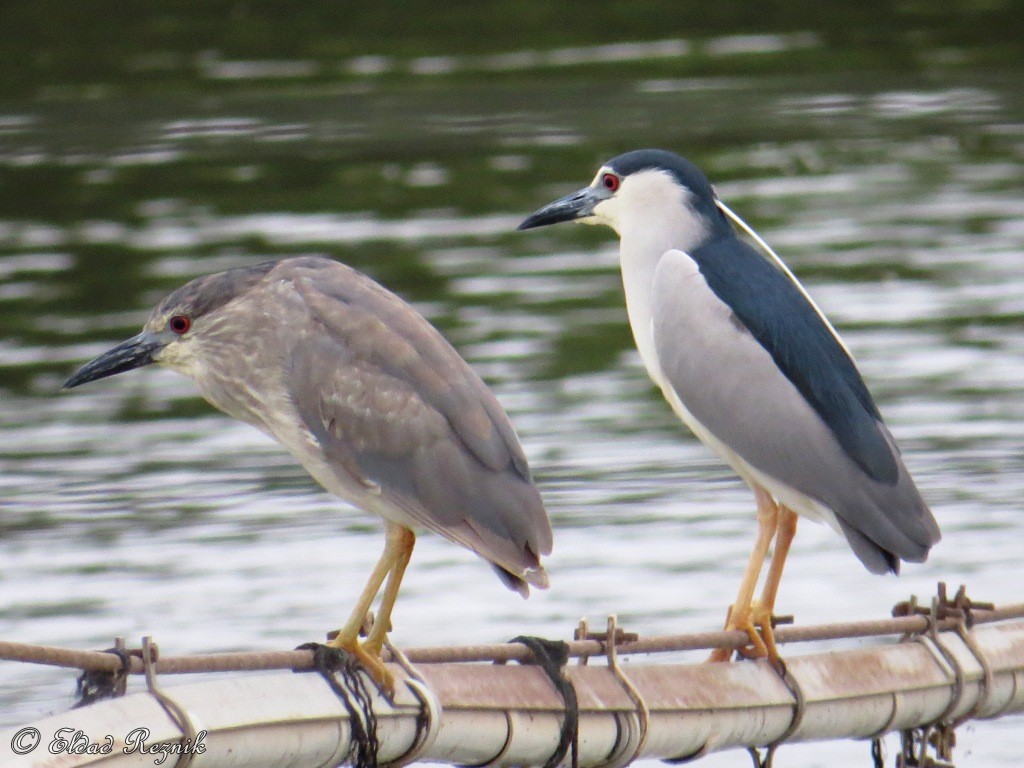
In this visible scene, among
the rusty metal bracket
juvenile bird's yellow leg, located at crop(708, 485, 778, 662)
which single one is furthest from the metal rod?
juvenile bird's yellow leg, located at crop(708, 485, 778, 662)

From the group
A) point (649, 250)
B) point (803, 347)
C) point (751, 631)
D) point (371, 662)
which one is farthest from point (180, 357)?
point (803, 347)

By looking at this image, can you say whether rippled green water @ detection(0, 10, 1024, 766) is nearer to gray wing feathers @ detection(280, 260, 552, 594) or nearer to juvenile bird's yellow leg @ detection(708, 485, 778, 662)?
juvenile bird's yellow leg @ detection(708, 485, 778, 662)

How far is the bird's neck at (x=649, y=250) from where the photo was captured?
5.55m

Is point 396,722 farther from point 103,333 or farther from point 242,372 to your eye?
point 103,333

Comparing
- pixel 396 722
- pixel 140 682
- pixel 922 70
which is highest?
pixel 922 70

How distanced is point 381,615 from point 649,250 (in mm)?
1728

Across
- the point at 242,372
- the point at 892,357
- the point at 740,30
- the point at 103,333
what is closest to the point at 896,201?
the point at 892,357

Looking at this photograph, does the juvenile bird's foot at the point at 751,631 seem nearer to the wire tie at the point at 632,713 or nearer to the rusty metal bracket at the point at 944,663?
the rusty metal bracket at the point at 944,663

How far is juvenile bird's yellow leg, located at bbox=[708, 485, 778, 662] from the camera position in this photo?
467cm

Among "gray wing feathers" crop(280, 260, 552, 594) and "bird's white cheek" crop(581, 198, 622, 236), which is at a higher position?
"bird's white cheek" crop(581, 198, 622, 236)

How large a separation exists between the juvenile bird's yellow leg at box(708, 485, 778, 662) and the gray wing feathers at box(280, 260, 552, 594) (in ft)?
2.04

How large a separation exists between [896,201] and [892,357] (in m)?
3.62

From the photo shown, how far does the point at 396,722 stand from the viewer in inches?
157

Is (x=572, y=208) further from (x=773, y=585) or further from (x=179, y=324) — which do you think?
(x=179, y=324)
